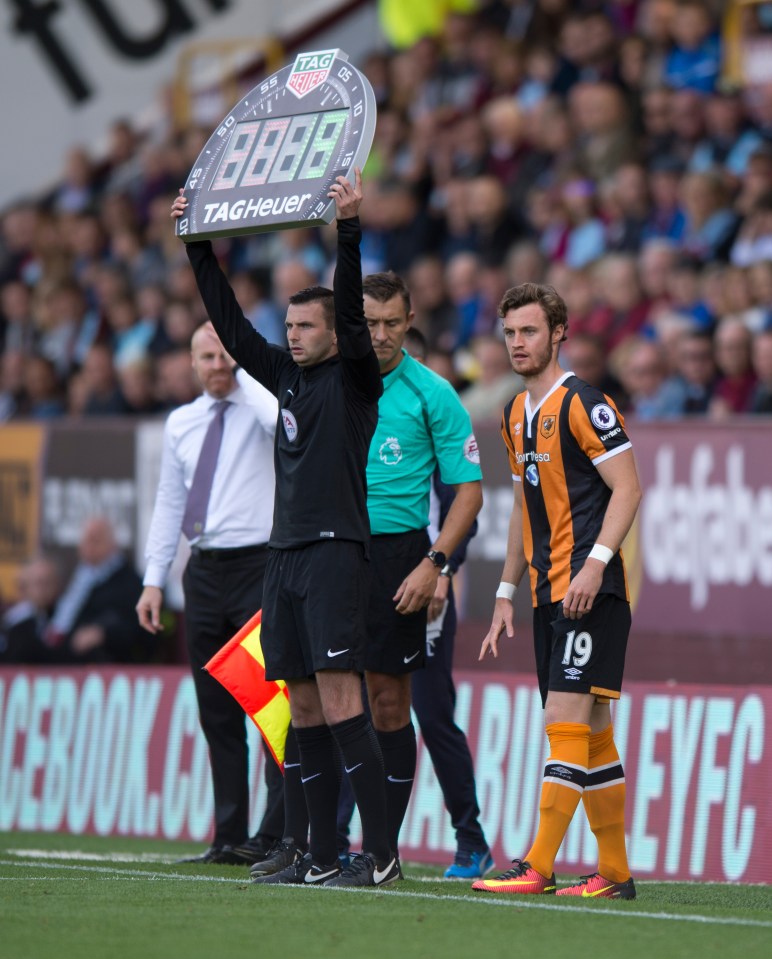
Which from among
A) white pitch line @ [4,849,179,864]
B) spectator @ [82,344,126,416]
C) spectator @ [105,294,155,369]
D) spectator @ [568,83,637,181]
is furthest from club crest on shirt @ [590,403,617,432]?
spectator @ [105,294,155,369]

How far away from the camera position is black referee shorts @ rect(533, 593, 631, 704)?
22.6 ft

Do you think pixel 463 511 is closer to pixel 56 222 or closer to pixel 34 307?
pixel 34 307

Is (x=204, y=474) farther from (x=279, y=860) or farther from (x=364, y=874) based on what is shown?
(x=364, y=874)

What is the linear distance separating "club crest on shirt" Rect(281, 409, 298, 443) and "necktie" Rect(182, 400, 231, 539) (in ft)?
4.93

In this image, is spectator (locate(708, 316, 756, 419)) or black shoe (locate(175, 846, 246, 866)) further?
spectator (locate(708, 316, 756, 419))

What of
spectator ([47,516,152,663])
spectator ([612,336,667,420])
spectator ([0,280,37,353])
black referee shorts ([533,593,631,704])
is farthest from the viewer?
Result: spectator ([0,280,37,353])

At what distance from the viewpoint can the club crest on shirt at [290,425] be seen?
716 cm

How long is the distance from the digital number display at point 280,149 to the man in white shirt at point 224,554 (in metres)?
1.20

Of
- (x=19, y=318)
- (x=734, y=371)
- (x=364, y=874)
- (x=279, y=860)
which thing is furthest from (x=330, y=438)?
(x=19, y=318)

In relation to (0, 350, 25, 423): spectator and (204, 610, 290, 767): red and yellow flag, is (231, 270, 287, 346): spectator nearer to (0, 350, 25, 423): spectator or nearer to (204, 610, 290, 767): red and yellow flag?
(0, 350, 25, 423): spectator

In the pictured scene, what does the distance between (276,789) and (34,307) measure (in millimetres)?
11398

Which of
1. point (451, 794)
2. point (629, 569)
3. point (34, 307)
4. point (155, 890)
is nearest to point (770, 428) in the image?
point (629, 569)

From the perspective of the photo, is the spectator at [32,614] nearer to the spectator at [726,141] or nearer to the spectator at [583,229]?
the spectator at [583,229]

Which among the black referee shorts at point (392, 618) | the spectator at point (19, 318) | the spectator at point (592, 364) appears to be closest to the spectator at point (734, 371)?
the spectator at point (592, 364)
